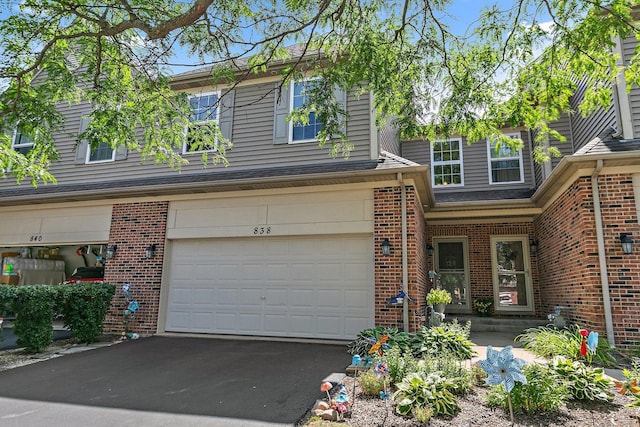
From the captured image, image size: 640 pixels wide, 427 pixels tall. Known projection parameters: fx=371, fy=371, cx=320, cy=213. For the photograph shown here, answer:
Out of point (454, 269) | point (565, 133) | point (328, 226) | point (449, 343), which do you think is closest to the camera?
point (449, 343)

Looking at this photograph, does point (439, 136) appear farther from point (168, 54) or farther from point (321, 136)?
point (168, 54)

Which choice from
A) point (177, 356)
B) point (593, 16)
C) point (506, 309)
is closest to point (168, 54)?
point (177, 356)

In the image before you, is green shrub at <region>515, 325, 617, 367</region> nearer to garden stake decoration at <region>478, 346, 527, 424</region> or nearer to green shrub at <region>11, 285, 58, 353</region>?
garden stake decoration at <region>478, 346, 527, 424</region>

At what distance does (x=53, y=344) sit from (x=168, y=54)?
20.4ft

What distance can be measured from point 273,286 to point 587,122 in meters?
8.03

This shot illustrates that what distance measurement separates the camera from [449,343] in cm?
573

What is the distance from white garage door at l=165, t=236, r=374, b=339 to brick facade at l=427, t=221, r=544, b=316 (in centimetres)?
445

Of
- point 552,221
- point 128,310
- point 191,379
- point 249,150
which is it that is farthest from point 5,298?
point 552,221

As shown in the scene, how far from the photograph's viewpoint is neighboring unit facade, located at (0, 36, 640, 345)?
6445mm

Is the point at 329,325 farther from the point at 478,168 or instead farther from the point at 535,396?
the point at 478,168

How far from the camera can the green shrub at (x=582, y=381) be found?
377cm

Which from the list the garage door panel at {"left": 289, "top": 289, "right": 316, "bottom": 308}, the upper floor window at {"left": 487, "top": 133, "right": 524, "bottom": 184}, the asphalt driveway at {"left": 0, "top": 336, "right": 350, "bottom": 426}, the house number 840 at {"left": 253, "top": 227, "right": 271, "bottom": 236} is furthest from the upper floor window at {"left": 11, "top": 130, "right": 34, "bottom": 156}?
the upper floor window at {"left": 487, "top": 133, "right": 524, "bottom": 184}

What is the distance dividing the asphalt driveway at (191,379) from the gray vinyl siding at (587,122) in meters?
6.83

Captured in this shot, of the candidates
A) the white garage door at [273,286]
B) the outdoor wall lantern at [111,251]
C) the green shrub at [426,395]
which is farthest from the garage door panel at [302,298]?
the outdoor wall lantern at [111,251]
